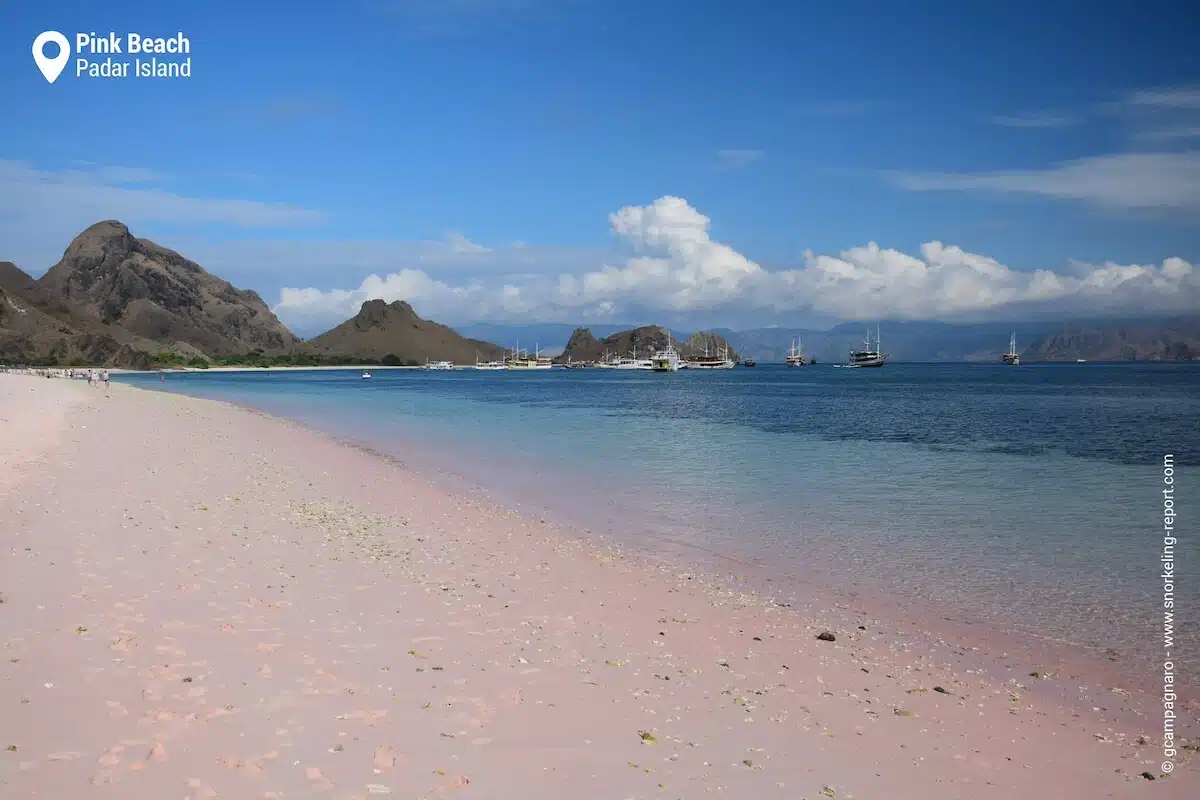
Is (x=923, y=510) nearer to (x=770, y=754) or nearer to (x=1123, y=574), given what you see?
(x=1123, y=574)

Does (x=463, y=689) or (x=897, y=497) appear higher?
(x=463, y=689)

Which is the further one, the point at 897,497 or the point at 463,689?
the point at 897,497

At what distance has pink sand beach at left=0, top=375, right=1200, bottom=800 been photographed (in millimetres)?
6125

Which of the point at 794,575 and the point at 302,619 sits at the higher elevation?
the point at 302,619

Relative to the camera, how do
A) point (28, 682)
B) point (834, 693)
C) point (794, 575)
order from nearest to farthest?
1. point (28, 682)
2. point (834, 693)
3. point (794, 575)

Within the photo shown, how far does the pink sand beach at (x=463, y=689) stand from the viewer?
6125 mm

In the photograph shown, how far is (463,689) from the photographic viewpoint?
7.66 metres

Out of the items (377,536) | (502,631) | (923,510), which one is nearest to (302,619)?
(502,631)

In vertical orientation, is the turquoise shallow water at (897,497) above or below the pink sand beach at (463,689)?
below

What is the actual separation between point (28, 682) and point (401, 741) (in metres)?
3.44

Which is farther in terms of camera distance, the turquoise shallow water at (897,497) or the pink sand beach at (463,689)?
the turquoise shallow water at (897,497)

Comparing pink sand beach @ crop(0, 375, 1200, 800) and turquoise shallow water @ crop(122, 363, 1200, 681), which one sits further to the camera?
turquoise shallow water @ crop(122, 363, 1200, 681)

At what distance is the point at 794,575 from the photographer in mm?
14719

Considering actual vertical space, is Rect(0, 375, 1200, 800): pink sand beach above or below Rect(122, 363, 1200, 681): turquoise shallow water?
Result: above
